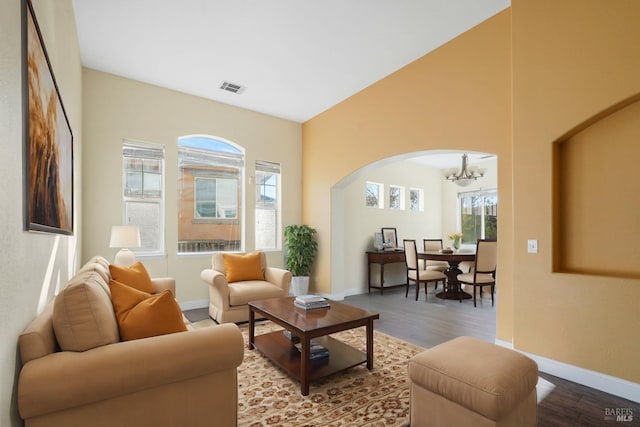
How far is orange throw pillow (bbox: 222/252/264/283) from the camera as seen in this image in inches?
169

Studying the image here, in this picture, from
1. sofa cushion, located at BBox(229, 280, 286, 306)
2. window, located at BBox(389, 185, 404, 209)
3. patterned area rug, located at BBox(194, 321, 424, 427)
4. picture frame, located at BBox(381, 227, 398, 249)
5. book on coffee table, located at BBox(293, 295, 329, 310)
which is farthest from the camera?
window, located at BBox(389, 185, 404, 209)

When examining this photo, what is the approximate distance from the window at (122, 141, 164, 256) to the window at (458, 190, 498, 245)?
6848mm

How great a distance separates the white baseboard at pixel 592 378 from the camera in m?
2.33

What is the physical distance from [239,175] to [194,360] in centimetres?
423

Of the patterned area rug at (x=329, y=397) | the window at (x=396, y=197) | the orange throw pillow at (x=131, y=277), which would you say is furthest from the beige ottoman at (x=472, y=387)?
the window at (x=396, y=197)

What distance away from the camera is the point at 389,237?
266 inches

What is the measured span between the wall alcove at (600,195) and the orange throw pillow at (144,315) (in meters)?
3.08

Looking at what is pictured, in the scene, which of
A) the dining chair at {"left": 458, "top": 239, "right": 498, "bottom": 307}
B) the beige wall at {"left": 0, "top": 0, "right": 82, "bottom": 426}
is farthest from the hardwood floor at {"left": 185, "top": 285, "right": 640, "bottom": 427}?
the beige wall at {"left": 0, "top": 0, "right": 82, "bottom": 426}

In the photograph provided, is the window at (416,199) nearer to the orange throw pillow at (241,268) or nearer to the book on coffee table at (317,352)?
the orange throw pillow at (241,268)

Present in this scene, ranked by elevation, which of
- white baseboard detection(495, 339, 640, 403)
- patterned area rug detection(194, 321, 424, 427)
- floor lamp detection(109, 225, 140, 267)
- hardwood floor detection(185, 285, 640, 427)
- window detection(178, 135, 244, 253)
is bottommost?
hardwood floor detection(185, 285, 640, 427)

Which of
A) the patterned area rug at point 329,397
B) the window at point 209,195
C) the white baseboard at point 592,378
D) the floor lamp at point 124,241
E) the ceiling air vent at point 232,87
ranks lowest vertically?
the patterned area rug at point 329,397

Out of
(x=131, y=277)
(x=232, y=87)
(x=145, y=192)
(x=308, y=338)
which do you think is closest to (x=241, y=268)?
(x=131, y=277)

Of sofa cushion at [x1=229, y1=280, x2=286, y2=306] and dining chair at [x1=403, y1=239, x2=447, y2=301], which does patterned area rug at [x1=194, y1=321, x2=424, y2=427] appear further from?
dining chair at [x1=403, y1=239, x2=447, y2=301]

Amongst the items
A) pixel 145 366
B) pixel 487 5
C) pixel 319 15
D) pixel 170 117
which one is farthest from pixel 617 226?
pixel 170 117
